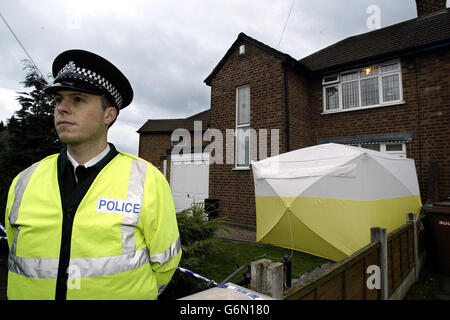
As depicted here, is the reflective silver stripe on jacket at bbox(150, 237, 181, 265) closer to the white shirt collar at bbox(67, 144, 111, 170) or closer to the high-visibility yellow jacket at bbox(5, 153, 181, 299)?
the high-visibility yellow jacket at bbox(5, 153, 181, 299)

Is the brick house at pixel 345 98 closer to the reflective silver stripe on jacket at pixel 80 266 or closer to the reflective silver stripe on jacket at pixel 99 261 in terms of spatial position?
the reflective silver stripe on jacket at pixel 99 261

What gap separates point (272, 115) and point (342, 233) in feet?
15.9

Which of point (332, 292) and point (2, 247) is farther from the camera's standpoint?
point (2, 247)

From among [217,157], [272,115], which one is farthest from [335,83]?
[217,157]

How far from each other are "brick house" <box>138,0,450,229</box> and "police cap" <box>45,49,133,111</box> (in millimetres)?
7022

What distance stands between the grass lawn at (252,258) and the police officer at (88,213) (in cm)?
296

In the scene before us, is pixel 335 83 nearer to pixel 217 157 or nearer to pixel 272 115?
pixel 272 115

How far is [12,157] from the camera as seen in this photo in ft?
13.9

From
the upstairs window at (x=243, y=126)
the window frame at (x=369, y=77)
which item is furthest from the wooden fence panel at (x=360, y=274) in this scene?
the upstairs window at (x=243, y=126)

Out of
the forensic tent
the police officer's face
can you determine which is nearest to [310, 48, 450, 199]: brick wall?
the forensic tent

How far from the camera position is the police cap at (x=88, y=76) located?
1373 mm

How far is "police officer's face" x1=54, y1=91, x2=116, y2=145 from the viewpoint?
52.6 inches

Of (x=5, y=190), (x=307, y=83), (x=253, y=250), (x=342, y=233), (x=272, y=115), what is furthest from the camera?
(x=307, y=83)
